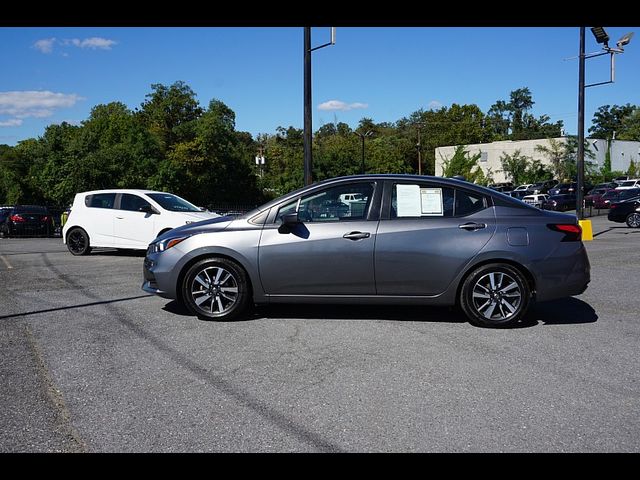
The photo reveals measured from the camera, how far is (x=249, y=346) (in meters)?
5.69

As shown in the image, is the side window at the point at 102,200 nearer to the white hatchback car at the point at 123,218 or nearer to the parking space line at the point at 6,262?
the white hatchback car at the point at 123,218

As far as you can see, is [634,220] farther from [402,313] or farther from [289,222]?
[289,222]

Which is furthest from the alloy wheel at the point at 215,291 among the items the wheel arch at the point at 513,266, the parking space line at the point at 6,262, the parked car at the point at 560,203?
the parked car at the point at 560,203

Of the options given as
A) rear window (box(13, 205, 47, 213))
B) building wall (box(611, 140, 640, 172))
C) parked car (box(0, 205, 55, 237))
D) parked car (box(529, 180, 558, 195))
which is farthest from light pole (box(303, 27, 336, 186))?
building wall (box(611, 140, 640, 172))

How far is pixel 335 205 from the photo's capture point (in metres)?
6.71

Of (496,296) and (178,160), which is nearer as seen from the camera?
(496,296)

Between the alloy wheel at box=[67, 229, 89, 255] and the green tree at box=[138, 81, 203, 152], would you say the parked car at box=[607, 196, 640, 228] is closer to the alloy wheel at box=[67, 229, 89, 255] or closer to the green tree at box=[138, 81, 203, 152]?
the alloy wheel at box=[67, 229, 89, 255]

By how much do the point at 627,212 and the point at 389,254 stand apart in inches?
827

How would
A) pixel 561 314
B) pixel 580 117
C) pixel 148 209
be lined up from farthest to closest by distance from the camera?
pixel 580 117, pixel 148 209, pixel 561 314

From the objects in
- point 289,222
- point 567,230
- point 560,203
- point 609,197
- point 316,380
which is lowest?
point 316,380

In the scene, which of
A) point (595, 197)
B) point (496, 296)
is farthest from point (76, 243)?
point (595, 197)

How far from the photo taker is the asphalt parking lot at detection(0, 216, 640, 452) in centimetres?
362
